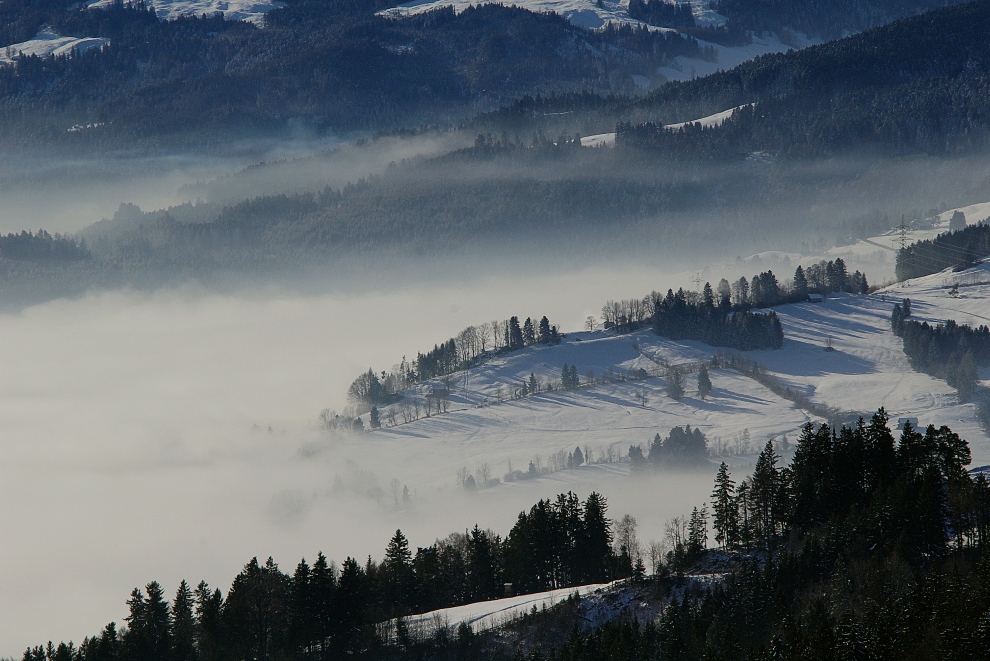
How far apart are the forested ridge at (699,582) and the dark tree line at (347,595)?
0.16m

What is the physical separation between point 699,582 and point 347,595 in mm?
33518

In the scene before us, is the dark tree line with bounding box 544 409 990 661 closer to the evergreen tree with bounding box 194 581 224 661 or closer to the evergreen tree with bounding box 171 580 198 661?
the evergreen tree with bounding box 194 581 224 661

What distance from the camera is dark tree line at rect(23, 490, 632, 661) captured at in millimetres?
115375

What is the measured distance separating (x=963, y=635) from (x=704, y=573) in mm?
39363

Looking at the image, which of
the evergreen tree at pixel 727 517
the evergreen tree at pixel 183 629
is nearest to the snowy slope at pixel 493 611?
the evergreen tree at pixel 727 517

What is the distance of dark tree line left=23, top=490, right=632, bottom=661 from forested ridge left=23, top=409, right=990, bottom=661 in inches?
Result: 6.2

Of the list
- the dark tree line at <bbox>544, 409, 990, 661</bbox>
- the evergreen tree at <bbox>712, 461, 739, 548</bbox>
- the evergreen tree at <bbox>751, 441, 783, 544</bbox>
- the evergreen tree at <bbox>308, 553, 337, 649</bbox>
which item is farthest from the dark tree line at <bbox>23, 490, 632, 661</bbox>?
the dark tree line at <bbox>544, 409, 990, 661</bbox>

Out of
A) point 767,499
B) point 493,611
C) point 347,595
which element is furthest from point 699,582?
point 347,595

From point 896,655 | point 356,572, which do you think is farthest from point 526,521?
point 896,655

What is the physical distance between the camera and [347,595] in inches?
4594

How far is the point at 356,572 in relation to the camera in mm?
119750

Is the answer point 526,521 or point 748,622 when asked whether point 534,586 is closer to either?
point 526,521

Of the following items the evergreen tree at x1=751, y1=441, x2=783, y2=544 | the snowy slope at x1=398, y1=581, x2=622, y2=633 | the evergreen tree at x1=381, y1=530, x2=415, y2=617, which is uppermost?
the evergreen tree at x1=751, y1=441, x2=783, y2=544

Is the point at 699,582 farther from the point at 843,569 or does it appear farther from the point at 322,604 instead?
the point at 322,604
